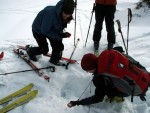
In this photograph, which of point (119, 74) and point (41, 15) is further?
point (41, 15)

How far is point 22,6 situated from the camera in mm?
13234

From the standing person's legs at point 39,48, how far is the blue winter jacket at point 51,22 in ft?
0.98

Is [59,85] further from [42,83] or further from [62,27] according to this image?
[62,27]

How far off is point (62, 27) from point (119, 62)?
2.10m

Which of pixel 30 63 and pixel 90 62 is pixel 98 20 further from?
pixel 90 62

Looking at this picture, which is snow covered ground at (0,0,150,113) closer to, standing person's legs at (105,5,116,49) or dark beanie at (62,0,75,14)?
standing person's legs at (105,5,116,49)

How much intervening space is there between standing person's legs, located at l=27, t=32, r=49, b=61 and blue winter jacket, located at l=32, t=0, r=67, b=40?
300 millimetres

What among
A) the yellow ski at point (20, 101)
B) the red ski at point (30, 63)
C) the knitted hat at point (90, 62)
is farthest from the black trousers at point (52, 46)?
the knitted hat at point (90, 62)

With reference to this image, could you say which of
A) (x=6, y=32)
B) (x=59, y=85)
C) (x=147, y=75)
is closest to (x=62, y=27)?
(x=59, y=85)

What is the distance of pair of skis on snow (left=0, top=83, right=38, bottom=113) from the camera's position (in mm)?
4871

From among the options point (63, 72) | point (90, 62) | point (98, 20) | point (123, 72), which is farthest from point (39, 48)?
point (123, 72)

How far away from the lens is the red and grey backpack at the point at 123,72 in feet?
14.0

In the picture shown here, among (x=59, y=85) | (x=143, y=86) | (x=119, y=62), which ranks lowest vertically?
(x=59, y=85)

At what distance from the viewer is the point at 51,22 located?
573 cm
